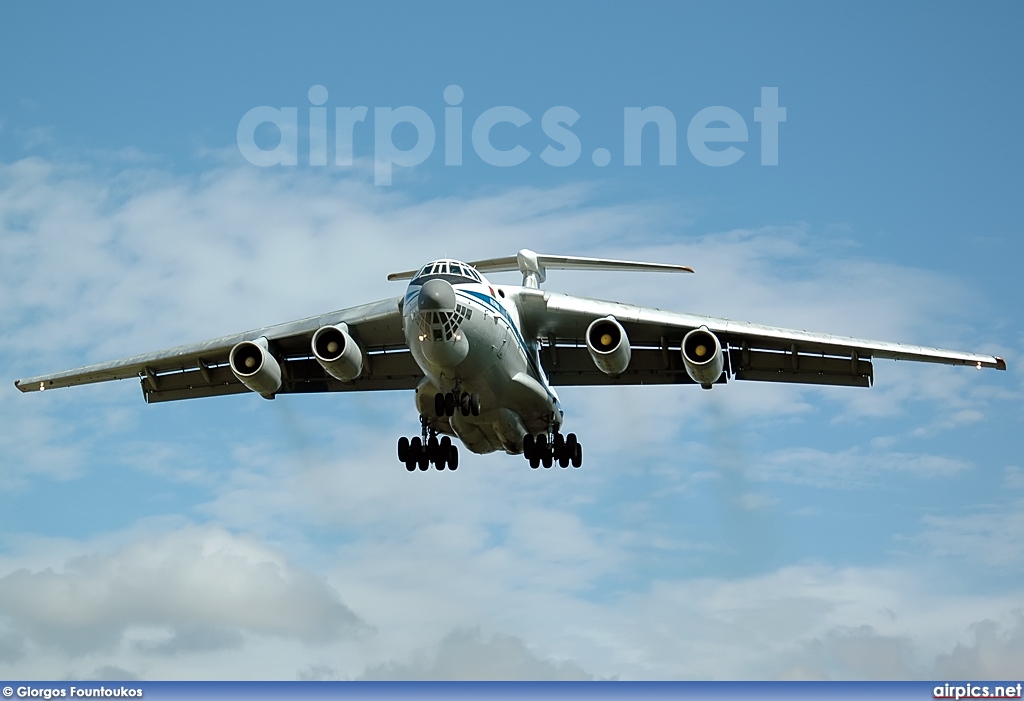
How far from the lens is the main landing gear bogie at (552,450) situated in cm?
2325

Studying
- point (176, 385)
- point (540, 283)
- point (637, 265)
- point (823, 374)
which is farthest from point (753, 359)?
point (176, 385)

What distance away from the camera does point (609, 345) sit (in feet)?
71.2

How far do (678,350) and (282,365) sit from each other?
610 centimetres

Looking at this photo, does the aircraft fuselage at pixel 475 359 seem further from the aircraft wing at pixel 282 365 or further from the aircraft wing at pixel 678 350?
the aircraft wing at pixel 282 365

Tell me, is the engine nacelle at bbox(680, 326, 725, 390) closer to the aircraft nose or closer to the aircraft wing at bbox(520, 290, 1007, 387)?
the aircraft wing at bbox(520, 290, 1007, 387)

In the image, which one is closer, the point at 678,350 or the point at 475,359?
the point at 475,359

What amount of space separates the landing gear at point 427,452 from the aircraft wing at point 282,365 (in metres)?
1.33

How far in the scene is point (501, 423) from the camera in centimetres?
2242

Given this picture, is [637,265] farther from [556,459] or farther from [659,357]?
[556,459]


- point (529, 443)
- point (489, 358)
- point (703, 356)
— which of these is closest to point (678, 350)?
point (703, 356)

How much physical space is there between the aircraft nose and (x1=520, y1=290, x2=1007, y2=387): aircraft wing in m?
2.95

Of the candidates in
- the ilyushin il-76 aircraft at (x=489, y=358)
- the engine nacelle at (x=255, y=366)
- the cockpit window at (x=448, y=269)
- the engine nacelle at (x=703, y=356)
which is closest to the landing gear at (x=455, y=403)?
the ilyushin il-76 aircraft at (x=489, y=358)

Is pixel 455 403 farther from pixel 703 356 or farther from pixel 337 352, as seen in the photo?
pixel 703 356

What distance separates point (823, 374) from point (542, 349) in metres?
4.26
